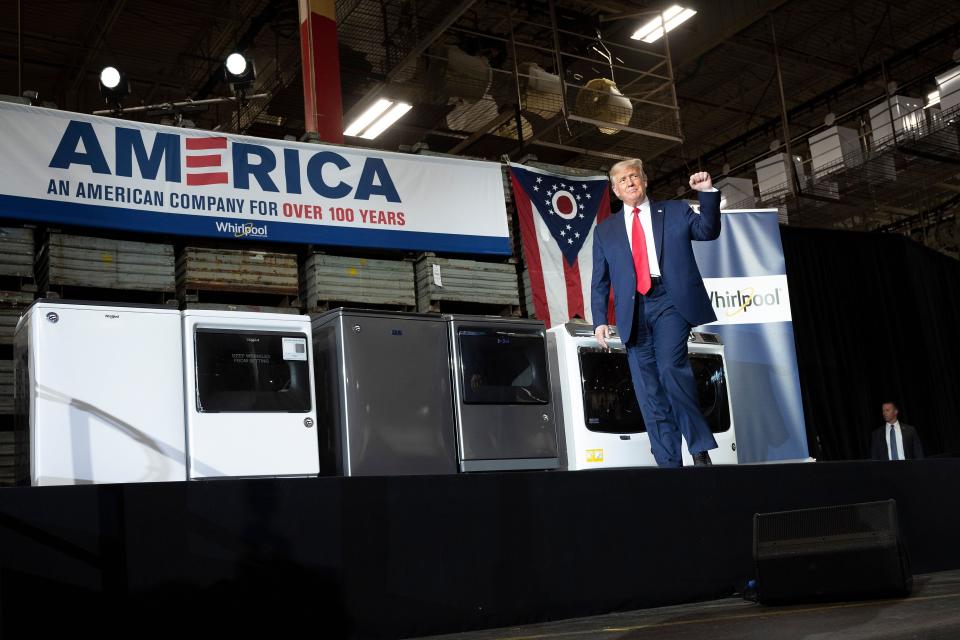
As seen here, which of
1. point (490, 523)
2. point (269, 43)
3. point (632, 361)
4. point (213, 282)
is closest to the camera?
point (490, 523)

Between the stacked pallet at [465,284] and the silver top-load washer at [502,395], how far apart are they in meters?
1.09

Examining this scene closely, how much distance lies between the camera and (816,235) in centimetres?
1098

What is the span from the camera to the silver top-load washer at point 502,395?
575cm

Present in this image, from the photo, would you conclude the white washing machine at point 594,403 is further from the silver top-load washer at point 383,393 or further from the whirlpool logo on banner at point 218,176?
the whirlpool logo on banner at point 218,176

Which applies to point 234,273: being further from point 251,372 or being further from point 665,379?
point 665,379

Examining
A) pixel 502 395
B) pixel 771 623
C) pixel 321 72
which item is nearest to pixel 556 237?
pixel 502 395

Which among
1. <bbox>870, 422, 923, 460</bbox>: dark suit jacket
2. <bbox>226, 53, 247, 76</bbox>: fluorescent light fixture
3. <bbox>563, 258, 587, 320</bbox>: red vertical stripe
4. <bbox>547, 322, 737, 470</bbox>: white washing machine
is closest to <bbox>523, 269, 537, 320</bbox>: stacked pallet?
<bbox>563, 258, 587, 320</bbox>: red vertical stripe

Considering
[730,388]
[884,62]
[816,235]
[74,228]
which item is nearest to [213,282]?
[74,228]

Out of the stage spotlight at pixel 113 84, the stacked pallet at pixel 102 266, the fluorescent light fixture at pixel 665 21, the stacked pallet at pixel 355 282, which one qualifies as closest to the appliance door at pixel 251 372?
the stacked pallet at pixel 102 266

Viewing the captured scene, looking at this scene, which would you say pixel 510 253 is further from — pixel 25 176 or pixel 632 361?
pixel 25 176

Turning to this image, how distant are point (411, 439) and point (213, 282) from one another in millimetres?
1866

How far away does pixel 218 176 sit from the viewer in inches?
256

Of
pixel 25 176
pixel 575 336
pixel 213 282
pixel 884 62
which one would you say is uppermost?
pixel 884 62

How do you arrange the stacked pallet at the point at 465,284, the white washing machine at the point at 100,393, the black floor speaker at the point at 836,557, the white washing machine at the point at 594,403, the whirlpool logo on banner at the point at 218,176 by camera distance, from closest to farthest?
the black floor speaker at the point at 836,557
the white washing machine at the point at 100,393
the whirlpool logo on banner at the point at 218,176
the white washing machine at the point at 594,403
the stacked pallet at the point at 465,284
